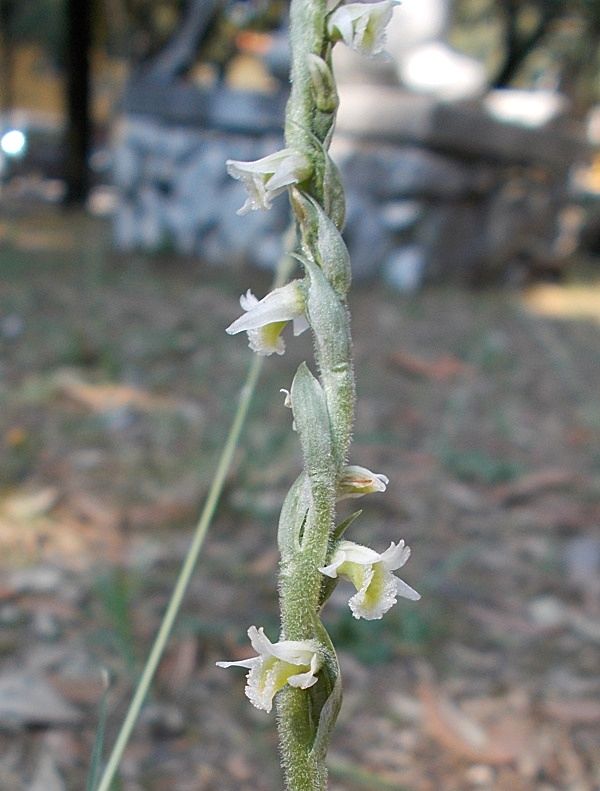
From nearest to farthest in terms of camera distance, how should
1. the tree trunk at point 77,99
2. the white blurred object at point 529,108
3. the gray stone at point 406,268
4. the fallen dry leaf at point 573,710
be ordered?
the fallen dry leaf at point 573,710
the gray stone at point 406,268
the white blurred object at point 529,108
the tree trunk at point 77,99

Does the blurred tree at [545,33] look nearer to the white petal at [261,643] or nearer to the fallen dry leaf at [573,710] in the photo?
the fallen dry leaf at [573,710]

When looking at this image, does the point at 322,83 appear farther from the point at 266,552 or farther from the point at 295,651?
the point at 266,552

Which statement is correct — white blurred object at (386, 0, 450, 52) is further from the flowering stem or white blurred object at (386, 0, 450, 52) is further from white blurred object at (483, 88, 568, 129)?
the flowering stem


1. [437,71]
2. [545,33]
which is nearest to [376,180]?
[437,71]

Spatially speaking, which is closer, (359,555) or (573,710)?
(359,555)

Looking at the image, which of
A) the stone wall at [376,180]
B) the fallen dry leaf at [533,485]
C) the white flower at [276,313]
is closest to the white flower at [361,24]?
the white flower at [276,313]

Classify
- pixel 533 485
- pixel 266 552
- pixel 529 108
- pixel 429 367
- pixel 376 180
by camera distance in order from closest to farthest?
1. pixel 266 552
2. pixel 533 485
3. pixel 429 367
4. pixel 376 180
5. pixel 529 108
